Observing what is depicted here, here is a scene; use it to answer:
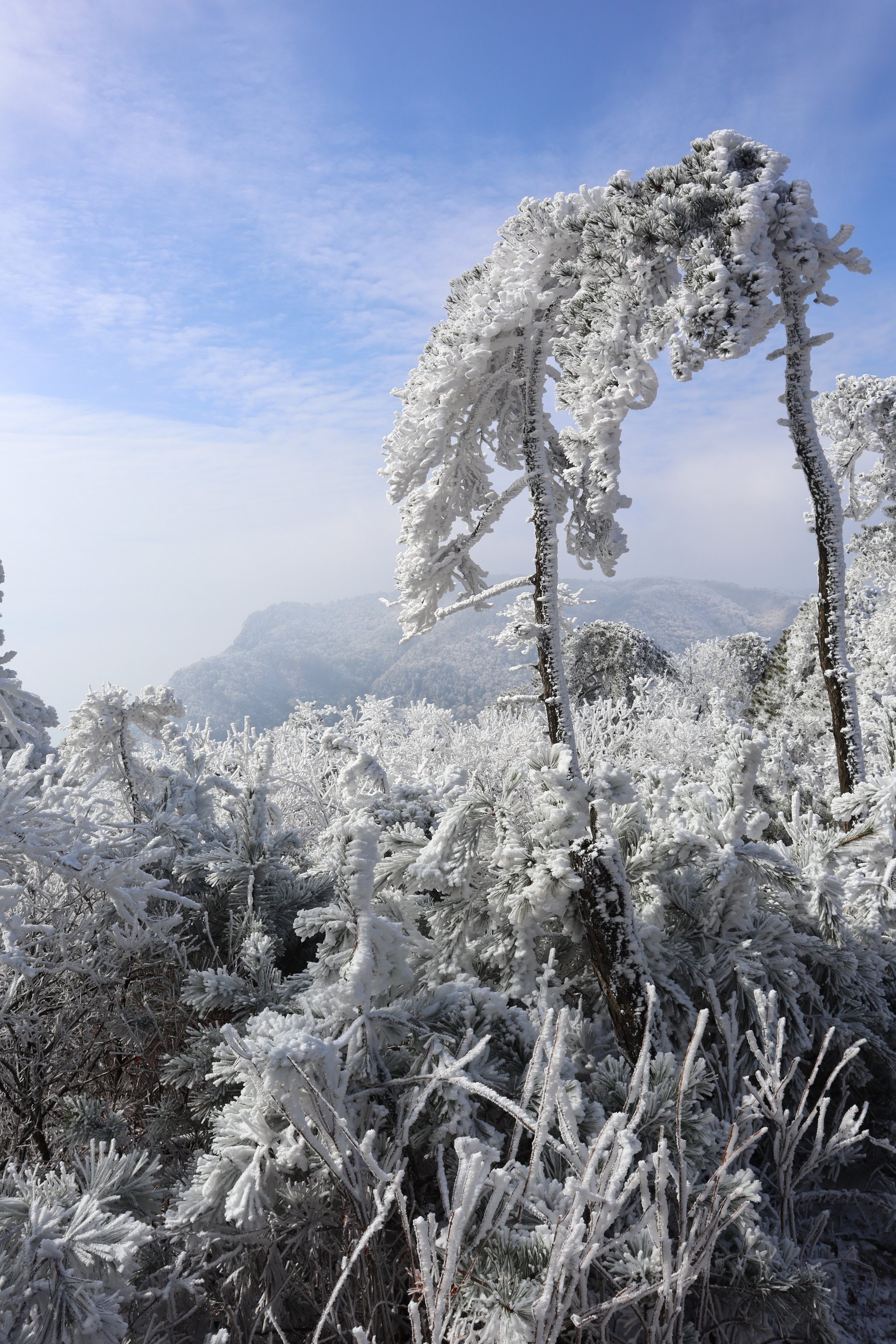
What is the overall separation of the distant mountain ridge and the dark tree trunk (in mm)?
40768

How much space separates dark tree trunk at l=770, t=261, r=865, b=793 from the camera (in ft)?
16.9

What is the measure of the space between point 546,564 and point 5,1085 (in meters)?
3.96

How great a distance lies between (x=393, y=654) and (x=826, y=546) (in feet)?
353

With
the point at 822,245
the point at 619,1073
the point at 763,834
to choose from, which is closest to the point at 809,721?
the point at 763,834

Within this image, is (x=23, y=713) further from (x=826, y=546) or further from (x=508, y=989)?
(x=826, y=546)

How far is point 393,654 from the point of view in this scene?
112 meters

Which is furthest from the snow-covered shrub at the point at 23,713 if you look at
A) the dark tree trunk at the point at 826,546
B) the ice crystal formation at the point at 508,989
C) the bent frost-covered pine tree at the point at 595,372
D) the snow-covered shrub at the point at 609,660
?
the snow-covered shrub at the point at 609,660

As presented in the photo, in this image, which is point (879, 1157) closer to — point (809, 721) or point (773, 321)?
point (773, 321)

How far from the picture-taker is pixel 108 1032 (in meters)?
3.41

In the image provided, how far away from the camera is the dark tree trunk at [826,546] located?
516 centimetres

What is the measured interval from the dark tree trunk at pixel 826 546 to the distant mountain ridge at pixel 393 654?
40.8 m

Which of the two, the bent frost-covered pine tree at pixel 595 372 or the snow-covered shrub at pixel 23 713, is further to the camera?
the snow-covered shrub at pixel 23 713

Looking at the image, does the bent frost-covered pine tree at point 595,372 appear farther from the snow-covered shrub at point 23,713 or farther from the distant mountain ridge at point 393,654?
the distant mountain ridge at point 393,654

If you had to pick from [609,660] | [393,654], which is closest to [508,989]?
[609,660]
